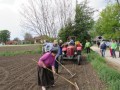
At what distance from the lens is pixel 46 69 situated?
35.6ft

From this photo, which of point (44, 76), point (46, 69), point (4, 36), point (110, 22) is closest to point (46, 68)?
point (46, 69)

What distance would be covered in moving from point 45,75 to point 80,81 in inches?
88.5

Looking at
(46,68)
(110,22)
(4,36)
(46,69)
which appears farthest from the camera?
(4,36)

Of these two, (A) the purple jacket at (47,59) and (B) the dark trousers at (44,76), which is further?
(B) the dark trousers at (44,76)

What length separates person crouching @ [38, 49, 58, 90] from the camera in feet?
34.7

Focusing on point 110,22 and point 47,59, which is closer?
point 47,59

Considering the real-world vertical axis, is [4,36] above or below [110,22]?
below

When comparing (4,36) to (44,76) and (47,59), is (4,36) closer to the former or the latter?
(44,76)

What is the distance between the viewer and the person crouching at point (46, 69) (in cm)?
1057

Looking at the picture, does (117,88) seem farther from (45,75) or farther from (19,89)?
(19,89)

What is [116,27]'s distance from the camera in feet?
185

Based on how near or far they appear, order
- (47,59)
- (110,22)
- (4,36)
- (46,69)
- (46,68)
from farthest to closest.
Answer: (4,36) < (110,22) < (46,69) < (46,68) < (47,59)

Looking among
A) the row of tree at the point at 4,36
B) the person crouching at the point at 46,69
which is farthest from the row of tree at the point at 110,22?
the row of tree at the point at 4,36

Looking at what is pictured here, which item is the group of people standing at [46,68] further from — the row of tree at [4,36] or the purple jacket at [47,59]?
the row of tree at [4,36]
